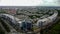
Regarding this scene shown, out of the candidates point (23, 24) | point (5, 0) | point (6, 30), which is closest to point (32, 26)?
point (23, 24)

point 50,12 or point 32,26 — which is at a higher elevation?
point 50,12

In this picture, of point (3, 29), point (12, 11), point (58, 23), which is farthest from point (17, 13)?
point (58, 23)

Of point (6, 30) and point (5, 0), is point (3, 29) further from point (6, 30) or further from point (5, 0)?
point (5, 0)

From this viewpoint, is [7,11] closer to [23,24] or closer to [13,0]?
[13,0]

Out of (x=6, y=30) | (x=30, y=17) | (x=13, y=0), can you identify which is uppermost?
(x=13, y=0)

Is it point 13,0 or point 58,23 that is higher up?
point 13,0
